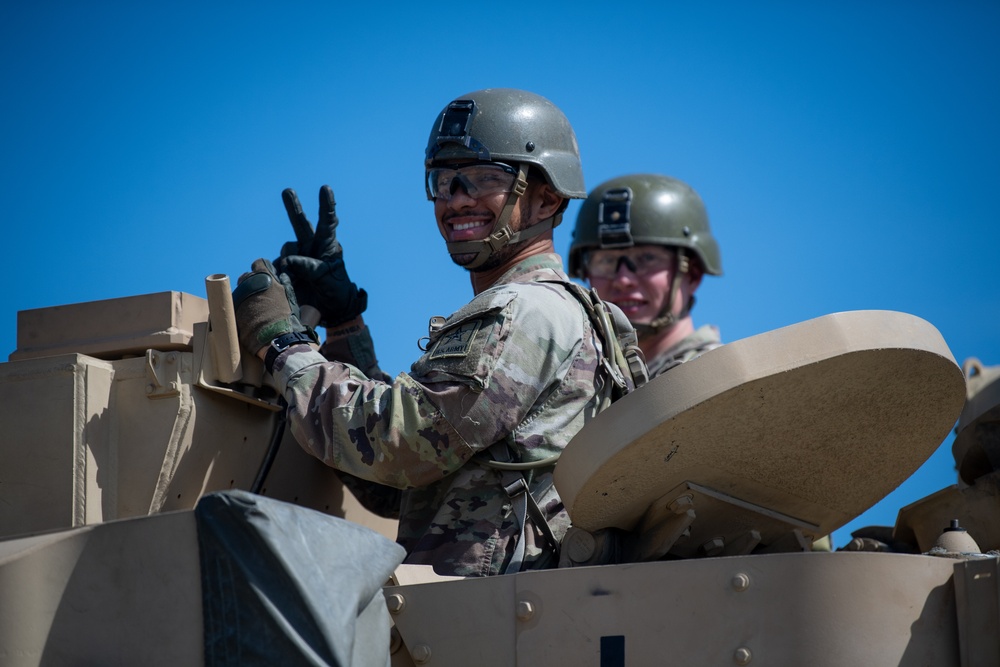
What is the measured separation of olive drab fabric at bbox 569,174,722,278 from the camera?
11.9m

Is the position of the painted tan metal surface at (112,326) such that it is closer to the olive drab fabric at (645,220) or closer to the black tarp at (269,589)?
the black tarp at (269,589)

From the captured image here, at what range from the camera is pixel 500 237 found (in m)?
6.01

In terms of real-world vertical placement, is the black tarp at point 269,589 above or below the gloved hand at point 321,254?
below

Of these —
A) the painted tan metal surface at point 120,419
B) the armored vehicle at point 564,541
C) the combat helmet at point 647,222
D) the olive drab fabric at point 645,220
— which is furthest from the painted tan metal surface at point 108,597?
the olive drab fabric at point 645,220

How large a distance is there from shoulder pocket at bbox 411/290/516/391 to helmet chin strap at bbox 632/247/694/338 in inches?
230

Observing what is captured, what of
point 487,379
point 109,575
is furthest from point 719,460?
point 109,575

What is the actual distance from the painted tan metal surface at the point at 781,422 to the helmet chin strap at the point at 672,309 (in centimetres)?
629

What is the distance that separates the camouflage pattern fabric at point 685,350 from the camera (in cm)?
1122

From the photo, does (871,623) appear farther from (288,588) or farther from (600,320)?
(600,320)

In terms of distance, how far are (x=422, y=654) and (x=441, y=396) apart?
109cm

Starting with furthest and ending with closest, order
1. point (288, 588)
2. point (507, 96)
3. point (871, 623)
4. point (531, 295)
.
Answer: point (507, 96) < point (531, 295) < point (871, 623) < point (288, 588)

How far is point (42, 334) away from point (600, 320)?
210 cm

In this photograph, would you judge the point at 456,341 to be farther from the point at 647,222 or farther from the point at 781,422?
the point at 647,222

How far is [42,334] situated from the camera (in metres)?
5.62
